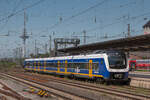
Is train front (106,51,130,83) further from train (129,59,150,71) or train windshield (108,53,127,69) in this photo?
train (129,59,150,71)

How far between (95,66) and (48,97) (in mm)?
7533

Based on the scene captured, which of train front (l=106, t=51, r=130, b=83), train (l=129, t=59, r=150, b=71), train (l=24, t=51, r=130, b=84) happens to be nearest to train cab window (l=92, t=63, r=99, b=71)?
train (l=24, t=51, r=130, b=84)

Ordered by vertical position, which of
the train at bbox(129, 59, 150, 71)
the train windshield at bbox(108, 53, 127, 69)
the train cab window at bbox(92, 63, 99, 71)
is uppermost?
the train windshield at bbox(108, 53, 127, 69)

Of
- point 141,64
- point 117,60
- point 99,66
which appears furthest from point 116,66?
point 141,64

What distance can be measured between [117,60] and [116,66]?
0.50m

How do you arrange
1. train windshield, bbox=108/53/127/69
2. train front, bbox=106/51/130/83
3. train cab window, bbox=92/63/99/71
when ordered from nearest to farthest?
1. train front, bbox=106/51/130/83
2. train windshield, bbox=108/53/127/69
3. train cab window, bbox=92/63/99/71

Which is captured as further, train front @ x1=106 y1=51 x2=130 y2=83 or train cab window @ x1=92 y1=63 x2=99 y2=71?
train cab window @ x1=92 y1=63 x2=99 y2=71

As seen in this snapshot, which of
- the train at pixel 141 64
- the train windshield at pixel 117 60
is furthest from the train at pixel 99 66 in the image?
the train at pixel 141 64

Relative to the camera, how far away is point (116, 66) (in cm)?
1691

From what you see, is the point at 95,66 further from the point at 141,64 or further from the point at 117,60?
the point at 141,64

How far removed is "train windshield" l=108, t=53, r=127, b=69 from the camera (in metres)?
16.9

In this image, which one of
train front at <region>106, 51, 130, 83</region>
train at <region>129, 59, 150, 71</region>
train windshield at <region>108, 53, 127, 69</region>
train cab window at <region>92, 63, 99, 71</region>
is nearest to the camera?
train front at <region>106, 51, 130, 83</region>

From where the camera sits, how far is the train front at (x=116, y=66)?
16.8 metres

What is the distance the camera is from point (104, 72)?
55.8ft
